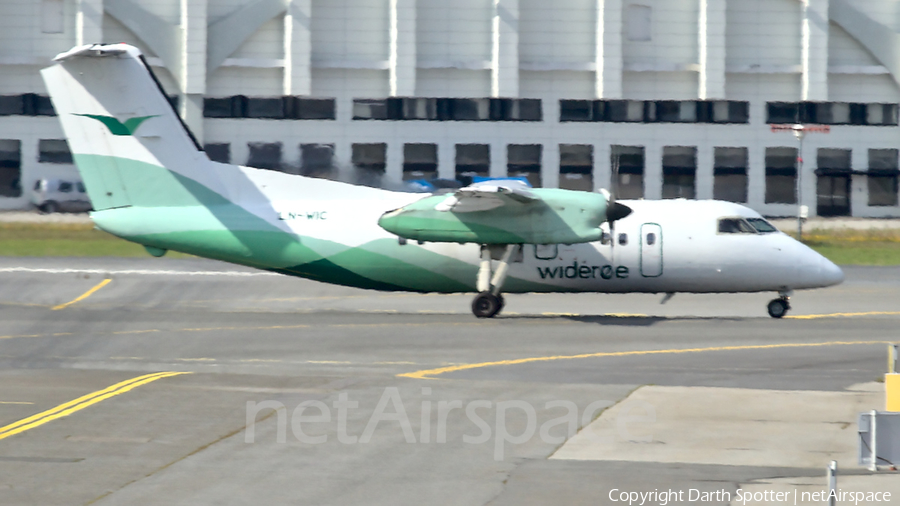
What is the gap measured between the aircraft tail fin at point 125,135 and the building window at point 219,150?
31859 mm

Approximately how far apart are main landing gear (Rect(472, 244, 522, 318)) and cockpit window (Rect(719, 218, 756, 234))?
17.2ft

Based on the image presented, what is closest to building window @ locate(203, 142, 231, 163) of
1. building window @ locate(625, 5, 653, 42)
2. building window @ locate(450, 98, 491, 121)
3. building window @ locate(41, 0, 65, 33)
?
building window @ locate(41, 0, 65, 33)

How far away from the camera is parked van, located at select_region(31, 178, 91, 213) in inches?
1993

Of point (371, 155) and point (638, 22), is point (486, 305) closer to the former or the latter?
point (371, 155)

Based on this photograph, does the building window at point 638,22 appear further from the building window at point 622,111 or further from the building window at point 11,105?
the building window at point 11,105

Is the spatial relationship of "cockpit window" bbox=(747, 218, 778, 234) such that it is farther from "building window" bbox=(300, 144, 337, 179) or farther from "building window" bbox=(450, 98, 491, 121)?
"building window" bbox=(450, 98, 491, 121)

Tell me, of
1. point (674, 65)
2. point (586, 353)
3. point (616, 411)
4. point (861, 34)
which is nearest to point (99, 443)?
point (616, 411)

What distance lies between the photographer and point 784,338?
22.7 metres

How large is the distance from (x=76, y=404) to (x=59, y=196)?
129 feet

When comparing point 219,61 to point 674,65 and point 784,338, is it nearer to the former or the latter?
point 674,65

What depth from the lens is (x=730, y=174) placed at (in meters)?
62.0

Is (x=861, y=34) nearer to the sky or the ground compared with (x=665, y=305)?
nearer to the sky

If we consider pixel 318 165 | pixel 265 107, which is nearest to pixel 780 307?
pixel 318 165

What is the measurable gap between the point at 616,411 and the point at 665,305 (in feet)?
48.9
